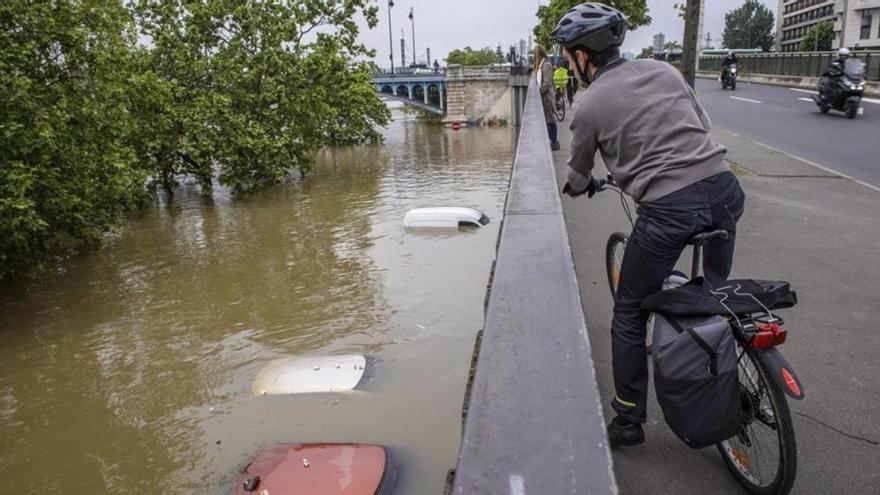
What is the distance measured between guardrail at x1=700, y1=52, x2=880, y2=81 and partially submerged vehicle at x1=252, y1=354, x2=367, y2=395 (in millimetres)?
21886

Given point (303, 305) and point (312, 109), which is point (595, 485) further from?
point (312, 109)

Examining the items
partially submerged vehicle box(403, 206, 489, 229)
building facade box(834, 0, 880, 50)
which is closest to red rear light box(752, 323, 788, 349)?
partially submerged vehicle box(403, 206, 489, 229)

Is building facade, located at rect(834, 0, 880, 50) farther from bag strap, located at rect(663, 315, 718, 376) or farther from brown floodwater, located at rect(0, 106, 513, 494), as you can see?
bag strap, located at rect(663, 315, 718, 376)

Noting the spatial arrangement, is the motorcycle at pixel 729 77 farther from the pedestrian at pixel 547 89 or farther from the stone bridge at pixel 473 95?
the stone bridge at pixel 473 95

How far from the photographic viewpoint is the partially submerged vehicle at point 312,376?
689 cm

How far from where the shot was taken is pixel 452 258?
11.6 meters

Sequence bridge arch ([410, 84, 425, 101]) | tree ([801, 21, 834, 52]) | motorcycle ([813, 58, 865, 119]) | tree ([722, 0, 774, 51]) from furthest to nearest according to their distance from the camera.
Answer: tree ([722, 0, 774, 51]) < tree ([801, 21, 834, 52]) < bridge arch ([410, 84, 425, 101]) < motorcycle ([813, 58, 865, 119])

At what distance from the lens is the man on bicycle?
8.72 feet

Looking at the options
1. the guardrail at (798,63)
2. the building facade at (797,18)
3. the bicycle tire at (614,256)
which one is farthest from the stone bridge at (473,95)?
the bicycle tire at (614,256)

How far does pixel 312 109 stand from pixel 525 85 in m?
7.39

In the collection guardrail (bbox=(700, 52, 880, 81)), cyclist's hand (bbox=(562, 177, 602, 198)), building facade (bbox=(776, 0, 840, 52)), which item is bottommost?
cyclist's hand (bbox=(562, 177, 602, 198))

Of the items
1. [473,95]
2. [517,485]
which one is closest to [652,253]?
[517,485]

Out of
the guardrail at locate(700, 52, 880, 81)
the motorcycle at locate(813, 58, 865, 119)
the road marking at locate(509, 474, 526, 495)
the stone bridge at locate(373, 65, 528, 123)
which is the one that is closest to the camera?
the road marking at locate(509, 474, 526, 495)

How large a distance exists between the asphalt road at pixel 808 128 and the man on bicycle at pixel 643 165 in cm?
801
